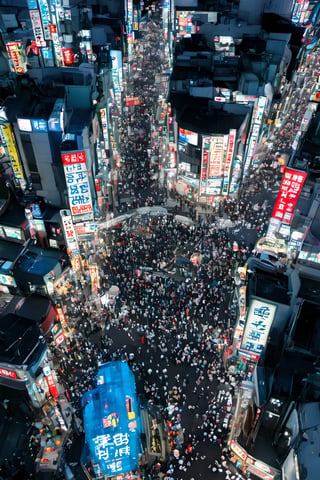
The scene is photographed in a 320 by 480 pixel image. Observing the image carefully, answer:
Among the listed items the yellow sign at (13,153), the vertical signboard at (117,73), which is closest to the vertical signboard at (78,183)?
the yellow sign at (13,153)

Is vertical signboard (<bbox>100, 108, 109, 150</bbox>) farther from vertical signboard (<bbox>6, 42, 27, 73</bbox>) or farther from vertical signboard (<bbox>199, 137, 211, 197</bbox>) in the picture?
vertical signboard (<bbox>6, 42, 27, 73</bbox>)

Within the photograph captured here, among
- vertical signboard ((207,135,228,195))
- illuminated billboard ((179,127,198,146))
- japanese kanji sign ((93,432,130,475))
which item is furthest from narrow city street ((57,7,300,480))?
illuminated billboard ((179,127,198,146))

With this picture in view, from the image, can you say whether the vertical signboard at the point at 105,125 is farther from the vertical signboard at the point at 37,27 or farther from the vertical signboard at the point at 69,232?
the vertical signboard at the point at 37,27

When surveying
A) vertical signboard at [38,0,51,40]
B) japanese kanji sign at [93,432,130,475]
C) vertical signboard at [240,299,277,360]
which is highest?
vertical signboard at [38,0,51,40]

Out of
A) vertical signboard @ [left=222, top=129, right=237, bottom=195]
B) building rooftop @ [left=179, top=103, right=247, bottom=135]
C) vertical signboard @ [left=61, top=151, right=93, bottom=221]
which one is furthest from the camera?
building rooftop @ [left=179, top=103, right=247, bottom=135]

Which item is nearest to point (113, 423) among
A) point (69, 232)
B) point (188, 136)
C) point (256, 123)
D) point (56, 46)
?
point (69, 232)

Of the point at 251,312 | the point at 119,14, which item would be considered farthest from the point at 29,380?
the point at 119,14

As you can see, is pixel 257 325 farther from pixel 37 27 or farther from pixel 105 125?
pixel 37 27

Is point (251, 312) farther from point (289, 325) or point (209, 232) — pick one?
point (209, 232)
